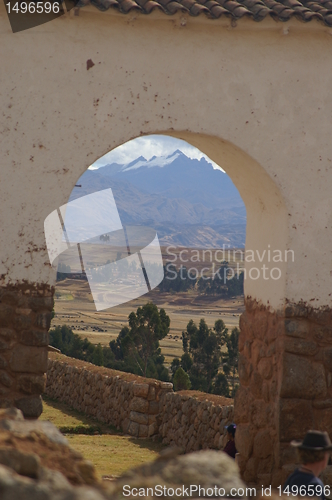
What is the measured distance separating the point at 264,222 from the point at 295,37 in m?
1.72

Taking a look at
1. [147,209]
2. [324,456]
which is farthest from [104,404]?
[147,209]

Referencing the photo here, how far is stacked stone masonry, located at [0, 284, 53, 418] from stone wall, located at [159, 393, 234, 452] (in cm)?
370

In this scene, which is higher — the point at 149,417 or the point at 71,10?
the point at 71,10

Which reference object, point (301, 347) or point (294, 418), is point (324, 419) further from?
point (301, 347)

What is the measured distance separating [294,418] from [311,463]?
6.53ft

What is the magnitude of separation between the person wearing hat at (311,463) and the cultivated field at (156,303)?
36110mm

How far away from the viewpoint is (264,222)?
239 inches

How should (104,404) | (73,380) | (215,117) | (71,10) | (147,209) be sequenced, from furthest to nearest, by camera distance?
(147,209) → (73,380) → (104,404) → (215,117) → (71,10)

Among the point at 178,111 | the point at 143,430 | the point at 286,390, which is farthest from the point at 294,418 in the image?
the point at 143,430

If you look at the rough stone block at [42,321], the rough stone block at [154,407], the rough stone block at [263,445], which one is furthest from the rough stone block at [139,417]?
the rough stone block at [42,321]

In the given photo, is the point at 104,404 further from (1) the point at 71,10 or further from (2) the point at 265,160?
(1) the point at 71,10

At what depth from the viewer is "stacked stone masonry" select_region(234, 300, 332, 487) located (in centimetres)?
533

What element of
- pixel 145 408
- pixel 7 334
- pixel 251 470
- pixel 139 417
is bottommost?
pixel 139 417

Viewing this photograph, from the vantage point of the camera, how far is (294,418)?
5.33 m
